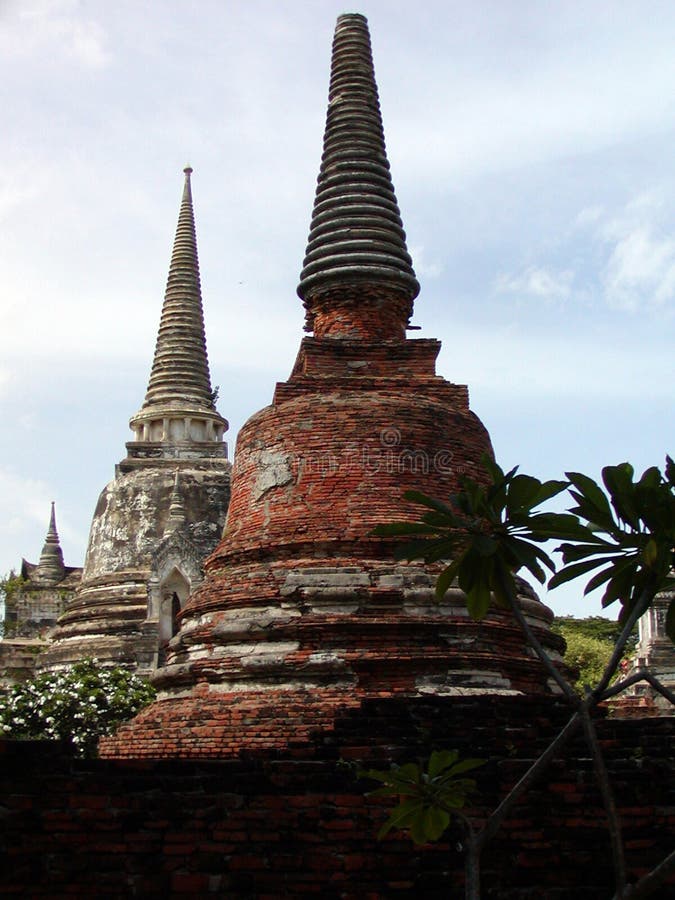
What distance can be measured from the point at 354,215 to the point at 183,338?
18.1 metres

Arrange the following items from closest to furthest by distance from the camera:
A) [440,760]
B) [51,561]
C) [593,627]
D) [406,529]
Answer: [440,760]
[406,529]
[51,561]
[593,627]

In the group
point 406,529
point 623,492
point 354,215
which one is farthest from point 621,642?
point 354,215

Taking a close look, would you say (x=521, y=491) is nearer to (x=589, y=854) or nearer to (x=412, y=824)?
(x=412, y=824)

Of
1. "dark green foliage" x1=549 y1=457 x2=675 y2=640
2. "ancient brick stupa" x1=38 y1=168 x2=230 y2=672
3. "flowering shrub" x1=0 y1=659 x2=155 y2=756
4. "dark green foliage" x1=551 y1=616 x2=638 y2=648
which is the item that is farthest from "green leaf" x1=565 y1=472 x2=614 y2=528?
"dark green foliage" x1=551 y1=616 x2=638 y2=648

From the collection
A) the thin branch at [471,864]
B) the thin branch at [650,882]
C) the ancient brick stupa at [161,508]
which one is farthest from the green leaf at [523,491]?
the ancient brick stupa at [161,508]

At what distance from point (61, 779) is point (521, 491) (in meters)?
3.87

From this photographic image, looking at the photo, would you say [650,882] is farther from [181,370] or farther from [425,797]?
[181,370]

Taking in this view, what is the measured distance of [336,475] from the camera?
1438cm

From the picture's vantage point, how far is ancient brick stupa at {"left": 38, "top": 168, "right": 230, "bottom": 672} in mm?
27359

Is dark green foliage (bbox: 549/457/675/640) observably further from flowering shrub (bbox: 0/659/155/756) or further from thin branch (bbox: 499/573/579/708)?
flowering shrub (bbox: 0/659/155/756)

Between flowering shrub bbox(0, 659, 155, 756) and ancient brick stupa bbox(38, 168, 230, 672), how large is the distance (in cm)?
300

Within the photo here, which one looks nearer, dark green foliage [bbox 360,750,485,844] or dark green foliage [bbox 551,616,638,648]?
dark green foliage [bbox 360,750,485,844]

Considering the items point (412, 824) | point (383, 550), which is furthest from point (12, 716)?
point (412, 824)

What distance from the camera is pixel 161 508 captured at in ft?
100
